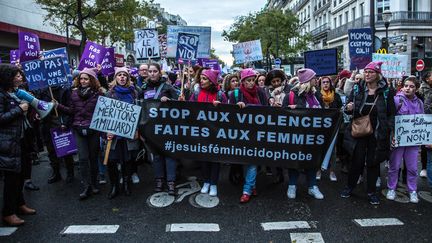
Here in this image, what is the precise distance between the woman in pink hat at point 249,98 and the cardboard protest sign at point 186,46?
1953mm

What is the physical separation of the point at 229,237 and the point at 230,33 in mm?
47661

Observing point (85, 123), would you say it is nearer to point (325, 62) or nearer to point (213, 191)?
point (213, 191)

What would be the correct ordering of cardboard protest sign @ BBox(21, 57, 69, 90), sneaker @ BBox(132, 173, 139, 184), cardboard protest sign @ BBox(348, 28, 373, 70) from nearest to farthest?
cardboard protest sign @ BBox(21, 57, 69, 90)
sneaker @ BBox(132, 173, 139, 184)
cardboard protest sign @ BBox(348, 28, 373, 70)

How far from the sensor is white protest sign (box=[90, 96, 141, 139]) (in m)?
5.59

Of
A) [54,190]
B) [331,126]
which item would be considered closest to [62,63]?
[54,190]

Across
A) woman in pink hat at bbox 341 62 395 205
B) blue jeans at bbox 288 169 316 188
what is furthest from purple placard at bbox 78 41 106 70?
woman in pink hat at bbox 341 62 395 205

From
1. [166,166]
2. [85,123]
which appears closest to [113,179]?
[166,166]

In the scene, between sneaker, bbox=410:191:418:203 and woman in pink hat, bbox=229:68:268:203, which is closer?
sneaker, bbox=410:191:418:203

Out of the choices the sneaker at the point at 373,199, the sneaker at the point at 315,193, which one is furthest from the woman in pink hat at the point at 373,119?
the sneaker at the point at 315,193

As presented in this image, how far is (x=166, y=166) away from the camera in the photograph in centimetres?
597

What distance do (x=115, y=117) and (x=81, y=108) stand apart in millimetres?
562

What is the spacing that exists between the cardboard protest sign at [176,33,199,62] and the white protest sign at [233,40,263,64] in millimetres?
6647

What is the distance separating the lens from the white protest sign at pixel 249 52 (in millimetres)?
13969

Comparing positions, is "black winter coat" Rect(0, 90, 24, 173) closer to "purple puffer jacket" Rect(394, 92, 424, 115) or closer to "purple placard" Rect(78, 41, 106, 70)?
"purple placard" Rect(78, 41, 106, 70)
